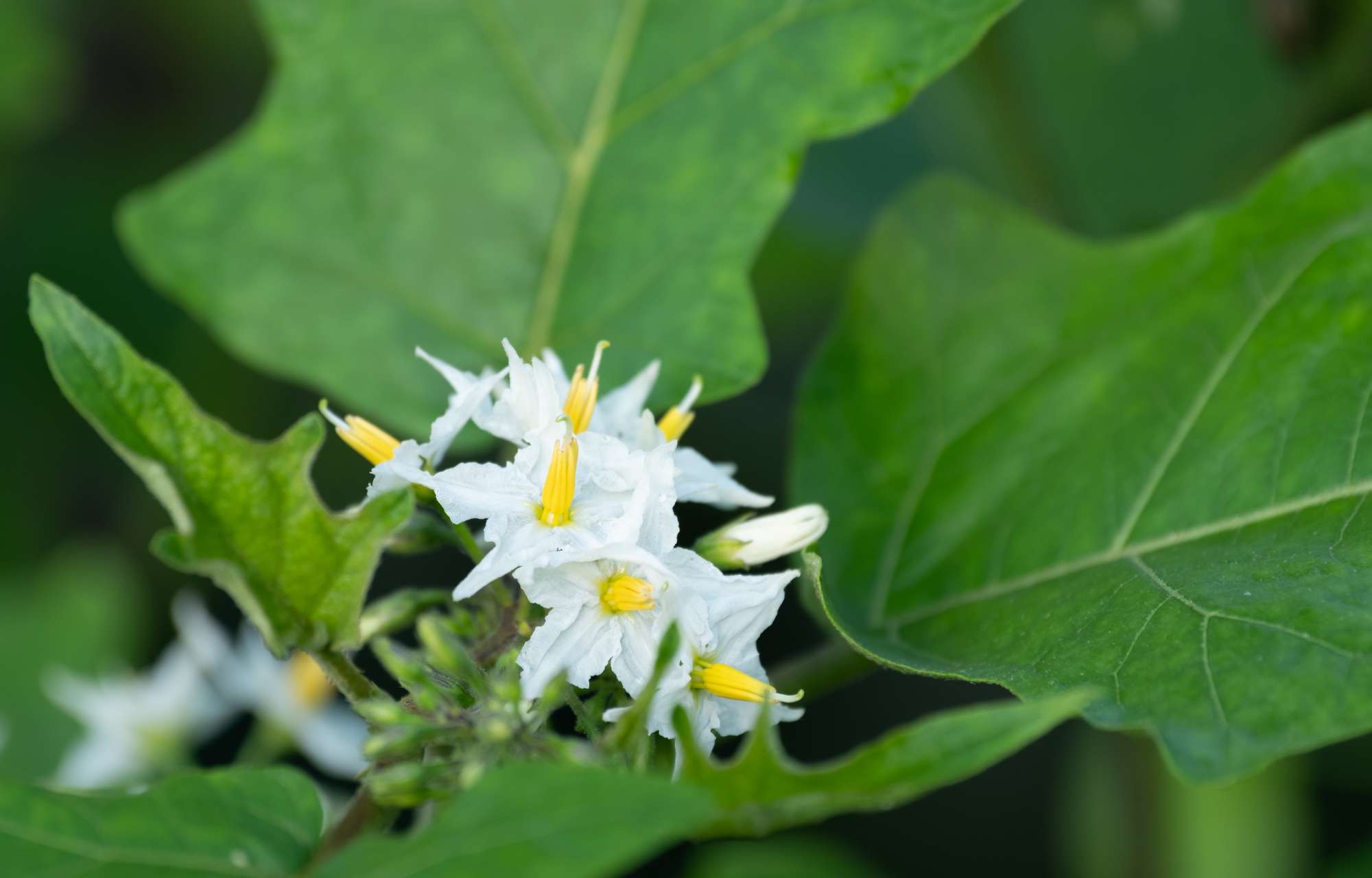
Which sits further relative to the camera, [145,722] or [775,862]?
[775,862]

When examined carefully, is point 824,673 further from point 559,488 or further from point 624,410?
point 559,488

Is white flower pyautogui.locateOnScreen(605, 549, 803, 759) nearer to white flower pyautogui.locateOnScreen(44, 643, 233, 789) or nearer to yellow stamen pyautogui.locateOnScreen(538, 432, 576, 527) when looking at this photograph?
yellow stamen pyautogui.locateOnScreen(538, 432, 576, 527)

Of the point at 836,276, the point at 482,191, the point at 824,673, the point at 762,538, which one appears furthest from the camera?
the point at 836,276

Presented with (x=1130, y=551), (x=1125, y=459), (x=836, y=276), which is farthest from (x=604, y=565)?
(x=836, y=276)

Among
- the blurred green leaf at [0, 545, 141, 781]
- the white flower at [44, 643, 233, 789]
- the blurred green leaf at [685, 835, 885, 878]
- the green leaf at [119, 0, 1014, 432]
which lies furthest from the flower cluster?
the blurred green leaf at [0, 545, 141, 781]

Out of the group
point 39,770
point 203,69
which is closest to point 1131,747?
point 39,770

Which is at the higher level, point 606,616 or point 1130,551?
point 606,616
